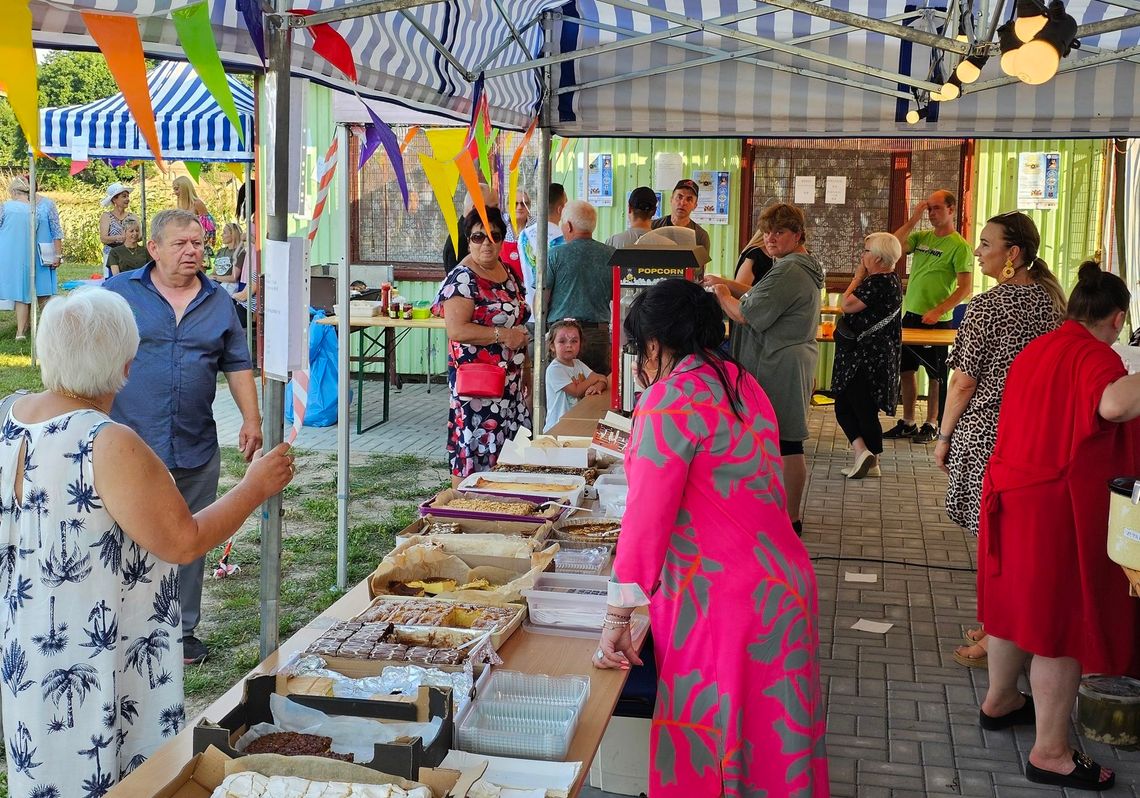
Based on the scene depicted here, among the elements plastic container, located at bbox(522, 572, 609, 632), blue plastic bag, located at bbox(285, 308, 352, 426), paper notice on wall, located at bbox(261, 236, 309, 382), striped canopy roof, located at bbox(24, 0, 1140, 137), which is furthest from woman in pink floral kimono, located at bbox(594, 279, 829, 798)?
blue plastic bag, located at bbox(285, 308, 352, 426)

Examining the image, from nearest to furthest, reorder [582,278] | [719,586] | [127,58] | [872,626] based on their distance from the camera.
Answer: [719,586], [127,58], [872,626], [582,278]

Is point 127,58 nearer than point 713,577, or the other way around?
point 713,577

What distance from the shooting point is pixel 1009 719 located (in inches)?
164

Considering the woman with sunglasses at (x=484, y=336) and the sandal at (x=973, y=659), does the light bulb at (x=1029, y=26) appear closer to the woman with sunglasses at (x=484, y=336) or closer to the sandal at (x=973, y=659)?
the woman with sunglasses at (x=484, y=336)

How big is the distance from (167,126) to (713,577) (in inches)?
307

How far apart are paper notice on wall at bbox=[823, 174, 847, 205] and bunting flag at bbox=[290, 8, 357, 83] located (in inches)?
331

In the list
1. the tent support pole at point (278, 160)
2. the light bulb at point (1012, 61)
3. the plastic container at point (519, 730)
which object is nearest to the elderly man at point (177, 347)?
the tent support pole at point (278, 160)

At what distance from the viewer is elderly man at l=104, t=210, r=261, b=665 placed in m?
4.12

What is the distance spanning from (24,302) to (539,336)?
10536 mm

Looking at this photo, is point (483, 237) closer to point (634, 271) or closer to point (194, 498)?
point (634, 271)

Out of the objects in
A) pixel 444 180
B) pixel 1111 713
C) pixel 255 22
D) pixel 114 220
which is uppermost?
pixel 255 22

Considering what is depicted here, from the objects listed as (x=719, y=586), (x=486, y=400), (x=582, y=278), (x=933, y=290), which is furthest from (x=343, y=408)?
(x=933, y=290)

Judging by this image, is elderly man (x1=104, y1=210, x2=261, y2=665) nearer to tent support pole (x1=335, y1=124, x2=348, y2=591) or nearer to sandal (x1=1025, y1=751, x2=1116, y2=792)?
tent support pole (x1=335, y1=124, x2=348, y2=591)

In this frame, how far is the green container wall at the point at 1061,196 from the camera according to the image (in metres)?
10.8
